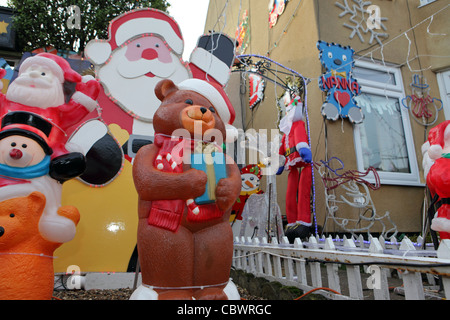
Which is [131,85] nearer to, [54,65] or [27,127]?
[54,65]

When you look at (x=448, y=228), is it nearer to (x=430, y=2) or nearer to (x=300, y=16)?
(x=300, y=16)

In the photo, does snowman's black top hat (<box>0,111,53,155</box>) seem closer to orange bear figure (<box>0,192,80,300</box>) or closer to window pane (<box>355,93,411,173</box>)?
orange bear figure (<box>0,192,80,300</box>)

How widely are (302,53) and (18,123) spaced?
4.99 meters

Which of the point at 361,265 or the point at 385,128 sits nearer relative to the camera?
the point at 361,265

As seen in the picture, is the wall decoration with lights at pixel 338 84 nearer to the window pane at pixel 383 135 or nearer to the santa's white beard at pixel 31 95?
the window pane at pixel 383 135

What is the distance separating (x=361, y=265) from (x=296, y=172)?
2.31m

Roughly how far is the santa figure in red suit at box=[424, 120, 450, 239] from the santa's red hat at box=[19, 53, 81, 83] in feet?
10.6

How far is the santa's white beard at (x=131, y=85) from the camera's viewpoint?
151 inches

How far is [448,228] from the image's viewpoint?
8.10ft

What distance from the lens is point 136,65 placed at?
12.9ft

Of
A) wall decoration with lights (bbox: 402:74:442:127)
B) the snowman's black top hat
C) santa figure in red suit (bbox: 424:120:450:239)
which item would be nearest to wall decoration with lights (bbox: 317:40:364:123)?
wall decoration with lights (bbox: 402:74:442:127)

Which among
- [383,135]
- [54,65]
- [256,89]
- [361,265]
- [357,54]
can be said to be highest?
[256,89]

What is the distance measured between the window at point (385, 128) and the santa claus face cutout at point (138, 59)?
3.37 metres

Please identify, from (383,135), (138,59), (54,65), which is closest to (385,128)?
(383,135)
